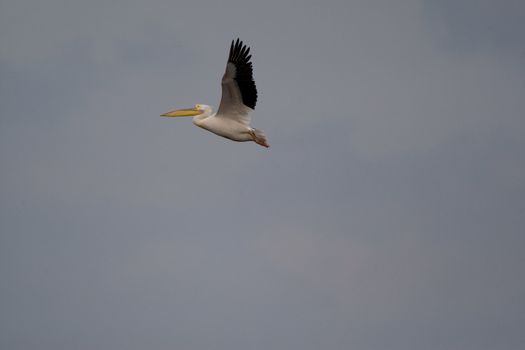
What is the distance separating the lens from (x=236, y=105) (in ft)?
65.4

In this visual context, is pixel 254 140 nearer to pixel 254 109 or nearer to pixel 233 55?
pixel 254 109

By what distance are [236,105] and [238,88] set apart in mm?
466

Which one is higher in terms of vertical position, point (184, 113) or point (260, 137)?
point (184, 113)

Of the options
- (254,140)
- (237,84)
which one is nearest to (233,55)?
(237,84)

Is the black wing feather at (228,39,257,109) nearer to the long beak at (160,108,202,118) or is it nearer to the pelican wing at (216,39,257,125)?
the pelican wing at (216,39,257,125)

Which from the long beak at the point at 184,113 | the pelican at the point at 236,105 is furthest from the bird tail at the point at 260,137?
the long beak at the point at 184,113

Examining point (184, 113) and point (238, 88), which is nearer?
point (238, 88)

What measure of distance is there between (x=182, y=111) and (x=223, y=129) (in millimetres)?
2131

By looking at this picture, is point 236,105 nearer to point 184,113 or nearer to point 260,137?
point 260,137

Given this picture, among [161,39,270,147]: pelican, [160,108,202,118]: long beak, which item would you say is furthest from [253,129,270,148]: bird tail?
A: [160,108,202,118]: long beak

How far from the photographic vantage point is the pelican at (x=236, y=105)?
63.3ft

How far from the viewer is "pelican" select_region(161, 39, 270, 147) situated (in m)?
19.3

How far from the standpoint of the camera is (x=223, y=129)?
20.3 metres

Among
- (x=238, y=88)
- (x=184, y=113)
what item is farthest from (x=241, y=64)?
(x=184, y=113)
